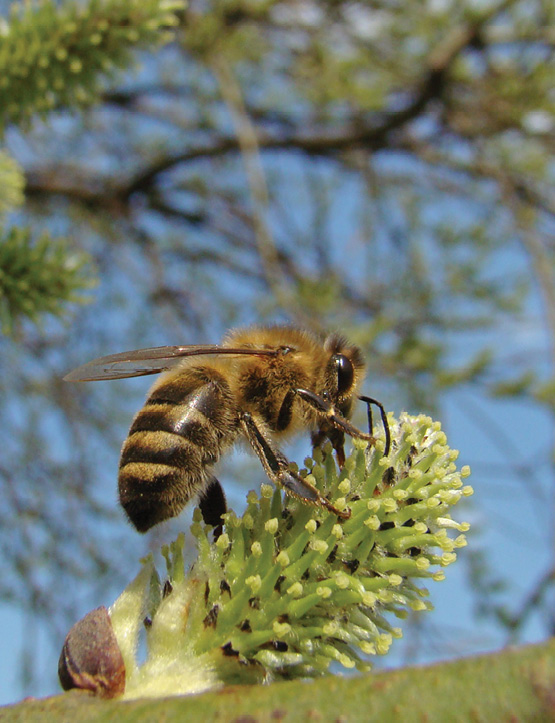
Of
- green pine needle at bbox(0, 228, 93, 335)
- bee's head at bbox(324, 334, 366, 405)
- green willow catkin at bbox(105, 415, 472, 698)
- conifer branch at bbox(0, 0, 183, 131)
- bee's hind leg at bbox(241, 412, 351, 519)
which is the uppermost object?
conifer branch at bbox(0, 0, 183, 131)

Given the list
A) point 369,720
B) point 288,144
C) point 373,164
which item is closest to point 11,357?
point 288,144

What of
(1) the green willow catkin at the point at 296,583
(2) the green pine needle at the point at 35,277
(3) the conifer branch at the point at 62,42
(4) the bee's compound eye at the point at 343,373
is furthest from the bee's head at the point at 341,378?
(3) the conifer branch at the point at 62,42

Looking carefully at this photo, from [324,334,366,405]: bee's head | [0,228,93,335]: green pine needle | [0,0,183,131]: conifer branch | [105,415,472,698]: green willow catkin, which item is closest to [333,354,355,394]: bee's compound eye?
[324,334,366,405]: bee's head

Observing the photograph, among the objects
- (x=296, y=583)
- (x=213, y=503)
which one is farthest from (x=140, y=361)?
(x=296, y=583)

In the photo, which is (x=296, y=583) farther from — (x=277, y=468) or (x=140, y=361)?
(x=140, y=361)

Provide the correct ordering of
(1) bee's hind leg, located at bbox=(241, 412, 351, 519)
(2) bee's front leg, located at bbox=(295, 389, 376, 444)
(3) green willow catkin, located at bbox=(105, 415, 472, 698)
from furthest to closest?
(2) bee's front leg, located at bbox=(295, 389, 376, 444) → (1) bee's hind leg, located at bbox=(241, 412, 351, 519) → (3) green willow catkin, located at bbox=(105, 415, 472, 698)

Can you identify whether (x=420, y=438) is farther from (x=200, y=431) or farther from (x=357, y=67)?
(x=357, y=67)

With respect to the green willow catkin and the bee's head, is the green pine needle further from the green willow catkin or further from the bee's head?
the green willow catkin
